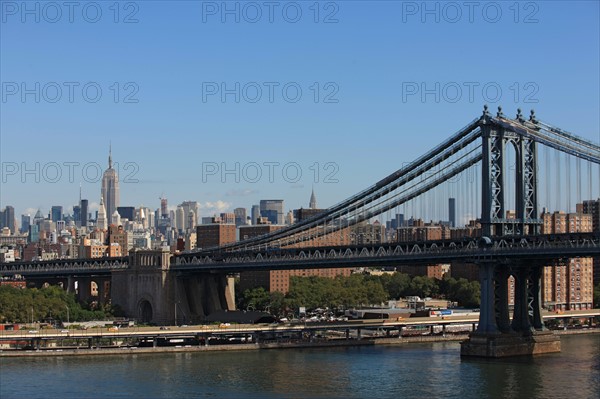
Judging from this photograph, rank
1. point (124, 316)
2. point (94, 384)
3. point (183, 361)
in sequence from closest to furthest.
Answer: point (94, 384)
point (183, 361)
point (124, 316)

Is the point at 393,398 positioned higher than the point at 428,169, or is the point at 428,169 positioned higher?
the point at 428,169

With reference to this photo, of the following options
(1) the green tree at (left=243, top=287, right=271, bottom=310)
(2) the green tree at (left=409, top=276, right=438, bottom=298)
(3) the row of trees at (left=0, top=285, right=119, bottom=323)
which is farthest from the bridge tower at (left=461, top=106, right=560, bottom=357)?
(2) the green tree at (left=409, top=276, right=438, bottom=298)

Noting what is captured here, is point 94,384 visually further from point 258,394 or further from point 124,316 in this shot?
point 124,316

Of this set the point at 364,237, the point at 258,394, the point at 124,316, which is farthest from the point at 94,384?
the point at 364,237

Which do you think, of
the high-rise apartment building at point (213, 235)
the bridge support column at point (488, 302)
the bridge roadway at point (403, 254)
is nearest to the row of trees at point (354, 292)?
the bridge roadway at point (403, 254)

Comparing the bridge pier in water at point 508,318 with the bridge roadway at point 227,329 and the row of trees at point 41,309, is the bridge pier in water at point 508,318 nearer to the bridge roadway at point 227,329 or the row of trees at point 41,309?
the bridge roadway at point 227,329

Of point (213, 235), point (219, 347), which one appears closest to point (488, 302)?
point (219, 347)

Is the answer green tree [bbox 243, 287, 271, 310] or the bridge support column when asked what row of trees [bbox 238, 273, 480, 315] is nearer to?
green tree [bbox 243, 287, 271, 310]

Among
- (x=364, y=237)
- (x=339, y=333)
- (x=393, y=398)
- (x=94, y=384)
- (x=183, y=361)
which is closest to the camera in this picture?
(x=393, y=398)
